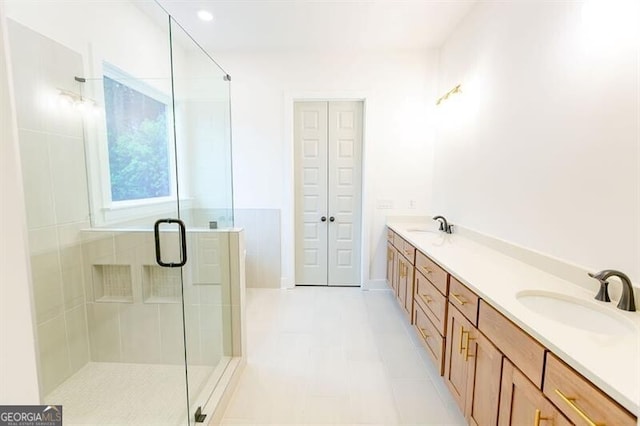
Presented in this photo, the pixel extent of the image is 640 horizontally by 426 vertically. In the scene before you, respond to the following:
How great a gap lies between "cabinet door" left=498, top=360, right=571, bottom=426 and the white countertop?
0.65 feet

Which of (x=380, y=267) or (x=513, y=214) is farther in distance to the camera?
(x=380, y=267)

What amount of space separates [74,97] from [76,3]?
0.64 m

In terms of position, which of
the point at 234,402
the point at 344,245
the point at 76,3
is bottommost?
the point at 234,402

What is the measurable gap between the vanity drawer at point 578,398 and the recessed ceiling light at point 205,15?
11.2 feet

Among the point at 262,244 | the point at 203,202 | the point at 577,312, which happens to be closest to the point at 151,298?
the point at 203,202

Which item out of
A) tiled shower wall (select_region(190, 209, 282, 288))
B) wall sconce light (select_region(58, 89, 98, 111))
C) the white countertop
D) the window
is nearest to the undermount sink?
the white countertop

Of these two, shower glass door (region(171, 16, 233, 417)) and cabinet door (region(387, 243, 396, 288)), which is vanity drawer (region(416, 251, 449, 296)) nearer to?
cabinet door (region(387, 243, 396, 288))

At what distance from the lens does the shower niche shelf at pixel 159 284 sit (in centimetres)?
215

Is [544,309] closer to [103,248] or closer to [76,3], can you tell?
[103,248]

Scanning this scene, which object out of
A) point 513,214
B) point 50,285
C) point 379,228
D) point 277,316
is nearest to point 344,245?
point 379,228

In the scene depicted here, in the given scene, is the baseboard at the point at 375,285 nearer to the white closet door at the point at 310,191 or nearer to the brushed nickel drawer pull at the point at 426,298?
the white closet door at the point at 310,191

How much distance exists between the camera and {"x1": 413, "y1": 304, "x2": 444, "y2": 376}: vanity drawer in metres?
1.86

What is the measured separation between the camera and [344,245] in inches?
149

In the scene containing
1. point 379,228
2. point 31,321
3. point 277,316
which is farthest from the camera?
point 379,228
